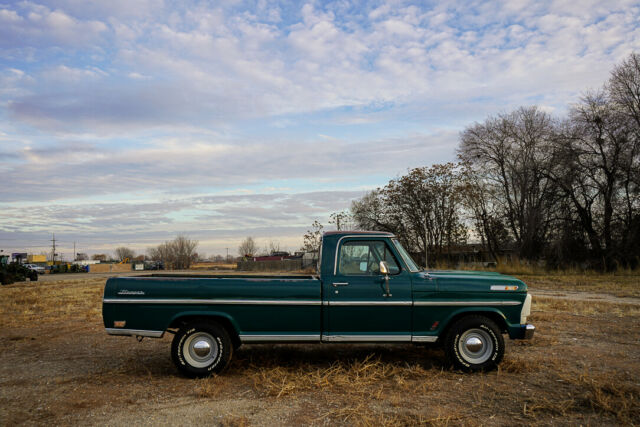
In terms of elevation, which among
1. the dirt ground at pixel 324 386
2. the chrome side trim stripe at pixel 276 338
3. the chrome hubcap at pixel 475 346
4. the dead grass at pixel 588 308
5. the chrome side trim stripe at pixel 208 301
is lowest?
the dirt ground at pixel 324 386

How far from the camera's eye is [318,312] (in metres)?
6.38

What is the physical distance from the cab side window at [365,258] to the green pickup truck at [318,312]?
9cm

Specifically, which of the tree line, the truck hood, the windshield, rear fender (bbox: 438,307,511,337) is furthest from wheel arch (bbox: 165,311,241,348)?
the tree line

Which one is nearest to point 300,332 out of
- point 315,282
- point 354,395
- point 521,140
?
point 315,282

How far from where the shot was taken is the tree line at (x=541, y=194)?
30203 mm

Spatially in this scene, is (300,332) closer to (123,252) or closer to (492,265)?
(492,265)

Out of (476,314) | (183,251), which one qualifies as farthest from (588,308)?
(183,251)

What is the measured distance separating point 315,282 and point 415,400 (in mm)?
1932

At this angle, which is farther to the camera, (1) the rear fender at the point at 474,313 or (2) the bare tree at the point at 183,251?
(2) the bare tree at the point at 183,251

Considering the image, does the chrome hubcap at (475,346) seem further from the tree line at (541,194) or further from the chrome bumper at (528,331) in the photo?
the tree line at (541,194)

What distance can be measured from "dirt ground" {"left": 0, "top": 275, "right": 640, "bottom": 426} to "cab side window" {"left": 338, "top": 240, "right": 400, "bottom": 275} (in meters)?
1.31

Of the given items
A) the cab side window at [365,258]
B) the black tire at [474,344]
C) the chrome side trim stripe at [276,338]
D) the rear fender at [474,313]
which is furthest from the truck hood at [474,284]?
the chrome side trim stripe at [276,338]

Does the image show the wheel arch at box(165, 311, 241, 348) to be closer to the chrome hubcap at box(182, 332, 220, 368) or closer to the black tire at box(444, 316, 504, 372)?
the chrome hubcap at box(182, 332, 220, 368)

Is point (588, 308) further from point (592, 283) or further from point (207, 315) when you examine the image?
point (592, 283)
